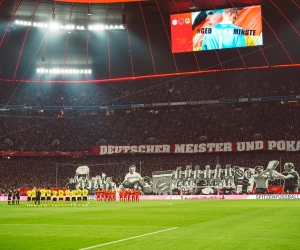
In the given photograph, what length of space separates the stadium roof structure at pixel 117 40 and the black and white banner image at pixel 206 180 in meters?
13.9

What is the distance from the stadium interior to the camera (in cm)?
5325

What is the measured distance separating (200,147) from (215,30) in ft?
46.6

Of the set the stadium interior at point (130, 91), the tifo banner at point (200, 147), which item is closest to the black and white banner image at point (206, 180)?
the stadium interior at point (130, 91)

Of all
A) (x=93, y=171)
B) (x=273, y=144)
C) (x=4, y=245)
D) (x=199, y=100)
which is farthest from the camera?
(x=199, y=100)

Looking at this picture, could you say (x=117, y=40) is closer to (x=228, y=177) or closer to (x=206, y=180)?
(x=206, y=180)

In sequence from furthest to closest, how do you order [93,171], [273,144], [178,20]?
[93,171], [273,144], [178,20]

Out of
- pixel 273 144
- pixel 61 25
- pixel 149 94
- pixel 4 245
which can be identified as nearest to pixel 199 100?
pixel 149 94

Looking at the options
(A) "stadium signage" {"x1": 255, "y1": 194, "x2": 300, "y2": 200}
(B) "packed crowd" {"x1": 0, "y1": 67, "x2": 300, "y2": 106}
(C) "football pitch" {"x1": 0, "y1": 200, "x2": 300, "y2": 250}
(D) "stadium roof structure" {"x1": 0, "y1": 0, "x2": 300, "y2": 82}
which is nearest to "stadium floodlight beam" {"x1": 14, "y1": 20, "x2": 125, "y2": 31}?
(D) "stadium roof structure" {"x1": 0, "y1": 0, "x2": 300, "y2": 82}

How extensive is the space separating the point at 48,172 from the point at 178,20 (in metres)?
23.8

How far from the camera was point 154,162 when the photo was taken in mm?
57719

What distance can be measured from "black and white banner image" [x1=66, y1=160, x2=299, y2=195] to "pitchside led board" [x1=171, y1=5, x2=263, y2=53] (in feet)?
42.1

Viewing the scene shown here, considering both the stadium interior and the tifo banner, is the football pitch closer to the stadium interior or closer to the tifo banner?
the stadium interior

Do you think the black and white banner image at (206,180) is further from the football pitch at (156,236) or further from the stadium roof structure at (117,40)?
the football pitch at (156,236)

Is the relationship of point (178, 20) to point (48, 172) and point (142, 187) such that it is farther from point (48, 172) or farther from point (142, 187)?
point (48, 172)
